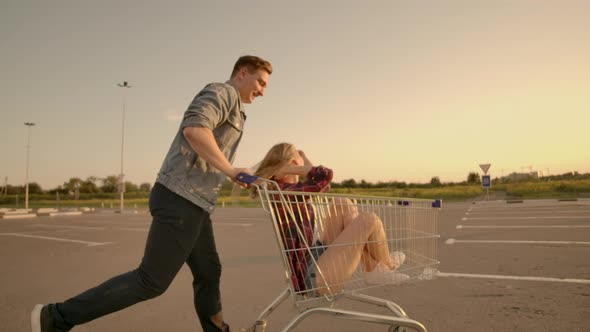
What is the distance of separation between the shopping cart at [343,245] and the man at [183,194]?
34cm

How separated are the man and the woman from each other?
377mm

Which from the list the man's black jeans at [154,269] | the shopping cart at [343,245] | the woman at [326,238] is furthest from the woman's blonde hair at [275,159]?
the man's black jeans at [154,269]

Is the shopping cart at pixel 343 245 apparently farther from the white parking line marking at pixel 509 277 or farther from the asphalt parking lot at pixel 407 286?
the white parking line marking at pixel 509 277


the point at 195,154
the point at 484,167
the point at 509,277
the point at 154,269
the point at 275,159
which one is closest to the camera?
the point at 154,269

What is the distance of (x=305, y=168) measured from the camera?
2.43m

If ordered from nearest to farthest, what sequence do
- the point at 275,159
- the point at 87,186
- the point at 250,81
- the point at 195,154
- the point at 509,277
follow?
the point at 195,154
the point at 250,81
the point at 275,159
the point at 509,277
the point at 87,186

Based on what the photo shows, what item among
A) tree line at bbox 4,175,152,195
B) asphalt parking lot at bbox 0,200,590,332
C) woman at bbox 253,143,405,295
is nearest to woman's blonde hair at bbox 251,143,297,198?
woman at bbox 253,143,405,295

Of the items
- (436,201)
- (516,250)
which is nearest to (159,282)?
(436,201)

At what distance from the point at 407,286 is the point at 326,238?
212cm

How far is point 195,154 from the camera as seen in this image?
222 cm

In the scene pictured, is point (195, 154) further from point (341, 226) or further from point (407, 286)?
point (407, 286)

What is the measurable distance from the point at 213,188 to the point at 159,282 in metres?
0.58

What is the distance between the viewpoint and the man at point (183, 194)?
205cm

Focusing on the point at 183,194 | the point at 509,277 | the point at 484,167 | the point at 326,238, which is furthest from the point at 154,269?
the point at 484,167
